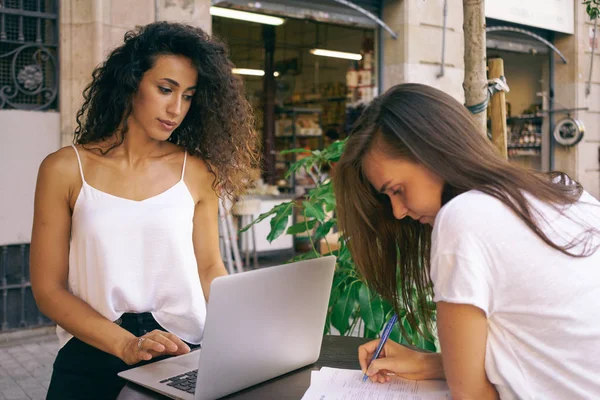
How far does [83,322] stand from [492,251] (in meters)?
1.16

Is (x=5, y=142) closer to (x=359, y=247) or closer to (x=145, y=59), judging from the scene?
(x=145, y=59)

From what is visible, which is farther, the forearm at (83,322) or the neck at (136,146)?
the neck at (136,146)

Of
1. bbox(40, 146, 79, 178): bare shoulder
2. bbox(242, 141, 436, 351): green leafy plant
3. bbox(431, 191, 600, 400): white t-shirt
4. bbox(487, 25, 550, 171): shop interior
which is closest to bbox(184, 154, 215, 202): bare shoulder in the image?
bbox(40, 146, 79, 178): bare shoulder

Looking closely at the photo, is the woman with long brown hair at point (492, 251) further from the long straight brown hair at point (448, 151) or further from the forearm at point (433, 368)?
the forearm at point (433, 368)

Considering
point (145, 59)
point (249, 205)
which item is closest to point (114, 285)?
point (145, 59)

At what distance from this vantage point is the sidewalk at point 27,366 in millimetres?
4059

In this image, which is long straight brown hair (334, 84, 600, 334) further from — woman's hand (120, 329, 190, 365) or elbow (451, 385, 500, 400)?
woman's hand (120, 329, 190, 365)

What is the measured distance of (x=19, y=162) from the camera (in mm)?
4922

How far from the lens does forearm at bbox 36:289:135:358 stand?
5.80 ft

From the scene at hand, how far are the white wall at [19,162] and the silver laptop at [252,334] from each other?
3.60 metres

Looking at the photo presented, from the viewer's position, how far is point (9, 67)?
485 cm

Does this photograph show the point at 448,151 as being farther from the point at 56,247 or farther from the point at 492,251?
the point at 56,247

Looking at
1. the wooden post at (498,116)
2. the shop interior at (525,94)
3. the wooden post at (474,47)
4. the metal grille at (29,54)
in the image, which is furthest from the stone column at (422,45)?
the wooden post at (474,47)

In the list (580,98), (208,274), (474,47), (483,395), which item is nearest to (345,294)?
(208,274)
